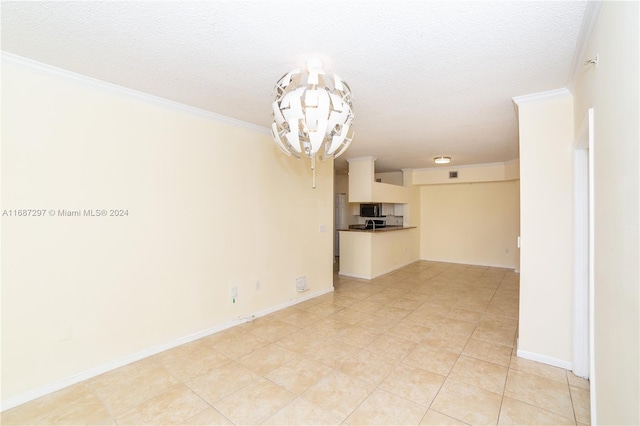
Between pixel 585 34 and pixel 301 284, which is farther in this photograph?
pixel 301 284

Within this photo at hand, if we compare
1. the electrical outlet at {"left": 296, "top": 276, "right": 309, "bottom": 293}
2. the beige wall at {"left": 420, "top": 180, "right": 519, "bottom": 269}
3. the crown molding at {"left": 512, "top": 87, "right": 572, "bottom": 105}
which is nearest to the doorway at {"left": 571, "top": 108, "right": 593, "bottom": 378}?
the crown molding at {"left": 512, "top": 87, "right": 572, "bottom": 105}

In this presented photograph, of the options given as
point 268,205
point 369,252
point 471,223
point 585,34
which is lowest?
point 369,252

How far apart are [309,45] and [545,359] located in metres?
3.23

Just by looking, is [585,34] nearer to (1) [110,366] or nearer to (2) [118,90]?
(2) [118,90]

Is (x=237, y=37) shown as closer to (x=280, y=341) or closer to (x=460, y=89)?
(x=460, y=89)

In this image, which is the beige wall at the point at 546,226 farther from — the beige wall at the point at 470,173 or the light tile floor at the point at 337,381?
the beige wall at the point at 470,173

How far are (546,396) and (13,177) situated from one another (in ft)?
13.4

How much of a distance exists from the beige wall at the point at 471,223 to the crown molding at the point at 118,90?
5767 millimetres

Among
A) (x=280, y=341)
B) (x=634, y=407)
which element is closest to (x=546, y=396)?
(x=634, y=407)

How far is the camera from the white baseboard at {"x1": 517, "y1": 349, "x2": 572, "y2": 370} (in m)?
2.48

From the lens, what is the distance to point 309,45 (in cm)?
184

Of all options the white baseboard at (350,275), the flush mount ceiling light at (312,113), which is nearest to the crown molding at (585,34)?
the flush mount ceiling light at (312,113)

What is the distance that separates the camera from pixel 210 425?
1803 millimetres

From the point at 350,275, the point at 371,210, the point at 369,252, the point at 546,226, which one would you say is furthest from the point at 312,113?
the point at 371,210
